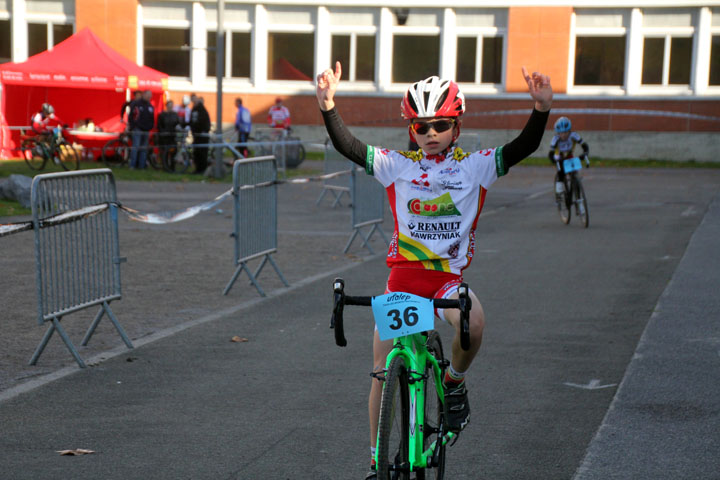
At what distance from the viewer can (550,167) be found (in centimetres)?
3431

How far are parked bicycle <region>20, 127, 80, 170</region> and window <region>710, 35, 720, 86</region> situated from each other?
22.9 meters

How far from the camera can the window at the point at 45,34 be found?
129 feet

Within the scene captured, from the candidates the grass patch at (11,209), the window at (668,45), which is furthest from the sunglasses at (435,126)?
the window at (668,45)

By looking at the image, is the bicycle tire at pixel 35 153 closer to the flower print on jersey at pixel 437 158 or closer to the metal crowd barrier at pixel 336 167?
the metal crowd barrier at pixel 336 167

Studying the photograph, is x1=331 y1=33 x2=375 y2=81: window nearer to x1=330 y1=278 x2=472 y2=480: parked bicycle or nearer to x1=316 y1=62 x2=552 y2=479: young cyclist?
x1=316 y1=62 x2=552 y2=479: young cyclist

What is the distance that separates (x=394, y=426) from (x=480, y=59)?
3591 cm

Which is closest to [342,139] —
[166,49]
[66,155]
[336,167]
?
[336,167]

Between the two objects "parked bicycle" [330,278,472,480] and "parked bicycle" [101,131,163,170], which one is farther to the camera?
"parked bicycle" [101,131,163,170]

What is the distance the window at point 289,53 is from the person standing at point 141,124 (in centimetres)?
1285

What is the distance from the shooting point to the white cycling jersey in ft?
14.7

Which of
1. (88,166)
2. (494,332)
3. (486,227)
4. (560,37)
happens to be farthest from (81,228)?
(560,37)

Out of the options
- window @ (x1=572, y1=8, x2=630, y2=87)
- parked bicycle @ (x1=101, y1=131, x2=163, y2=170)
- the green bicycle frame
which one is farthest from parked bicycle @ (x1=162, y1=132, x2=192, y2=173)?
the green bicycle frame

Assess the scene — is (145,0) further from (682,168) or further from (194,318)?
(194,318)

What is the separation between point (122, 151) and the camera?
27.8m
